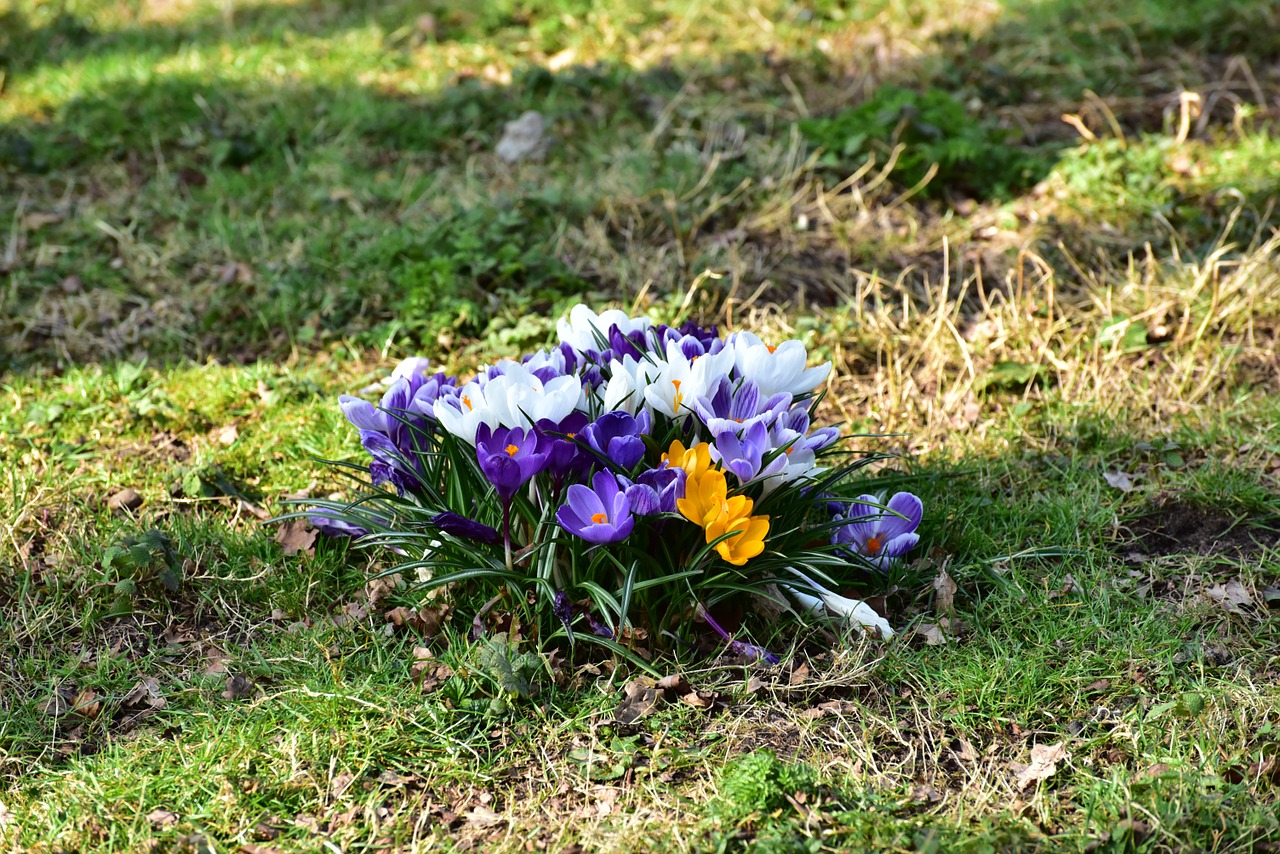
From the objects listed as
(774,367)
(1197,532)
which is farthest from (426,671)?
(1197,532)

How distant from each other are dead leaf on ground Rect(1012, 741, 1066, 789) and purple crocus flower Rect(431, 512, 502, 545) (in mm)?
1150

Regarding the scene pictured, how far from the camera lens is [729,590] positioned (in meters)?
2.37

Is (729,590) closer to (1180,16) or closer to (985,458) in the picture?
(985,458)

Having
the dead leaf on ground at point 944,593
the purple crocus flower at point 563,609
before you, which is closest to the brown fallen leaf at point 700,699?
the purple crocus flower at point 563,609

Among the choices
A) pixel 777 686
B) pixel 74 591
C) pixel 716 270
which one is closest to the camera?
pixel 777 686

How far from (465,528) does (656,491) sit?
1.31 ft

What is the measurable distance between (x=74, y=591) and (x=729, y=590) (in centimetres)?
160

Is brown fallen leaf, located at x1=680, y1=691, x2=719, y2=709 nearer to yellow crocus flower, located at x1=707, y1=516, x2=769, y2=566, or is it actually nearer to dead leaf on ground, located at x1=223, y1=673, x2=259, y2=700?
yellow crocus flower, located at x1=707, y1=516, x2=769, y2=566

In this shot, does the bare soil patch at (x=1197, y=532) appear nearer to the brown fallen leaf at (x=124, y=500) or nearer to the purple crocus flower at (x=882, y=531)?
the purple crocus flower at (x=882, y=531)

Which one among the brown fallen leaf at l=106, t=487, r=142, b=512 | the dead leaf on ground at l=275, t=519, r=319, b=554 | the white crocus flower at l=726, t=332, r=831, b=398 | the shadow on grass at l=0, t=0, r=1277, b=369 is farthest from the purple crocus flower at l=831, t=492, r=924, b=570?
the brown fallen leaf at l=106, t=487, r=142, b=512

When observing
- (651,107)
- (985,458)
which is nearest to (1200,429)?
(985,458)

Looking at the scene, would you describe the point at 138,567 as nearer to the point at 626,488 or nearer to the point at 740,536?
the point at 626,488

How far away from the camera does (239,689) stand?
2371 mm

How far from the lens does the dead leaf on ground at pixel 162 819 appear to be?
2035 millimetres
